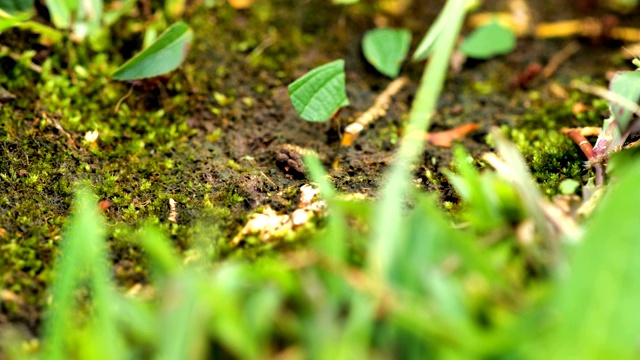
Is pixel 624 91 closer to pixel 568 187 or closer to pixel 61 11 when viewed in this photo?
pixel 568 187

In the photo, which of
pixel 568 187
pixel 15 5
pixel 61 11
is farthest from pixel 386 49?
pixel 15 5

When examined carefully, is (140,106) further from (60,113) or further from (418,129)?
(418,129)

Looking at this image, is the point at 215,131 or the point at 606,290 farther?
the point at 215,131

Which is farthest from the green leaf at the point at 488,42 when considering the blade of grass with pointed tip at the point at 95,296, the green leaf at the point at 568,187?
the blade of grass with pointed tip at the point at 95,296

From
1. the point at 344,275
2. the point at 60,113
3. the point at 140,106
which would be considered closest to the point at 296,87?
the point at 140,106

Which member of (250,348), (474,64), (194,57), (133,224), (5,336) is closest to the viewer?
(250,348)

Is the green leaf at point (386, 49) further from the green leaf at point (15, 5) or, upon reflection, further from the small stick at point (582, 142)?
the green leaf at point (15, 5)

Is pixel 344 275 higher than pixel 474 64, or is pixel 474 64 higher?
pixel 344 275
